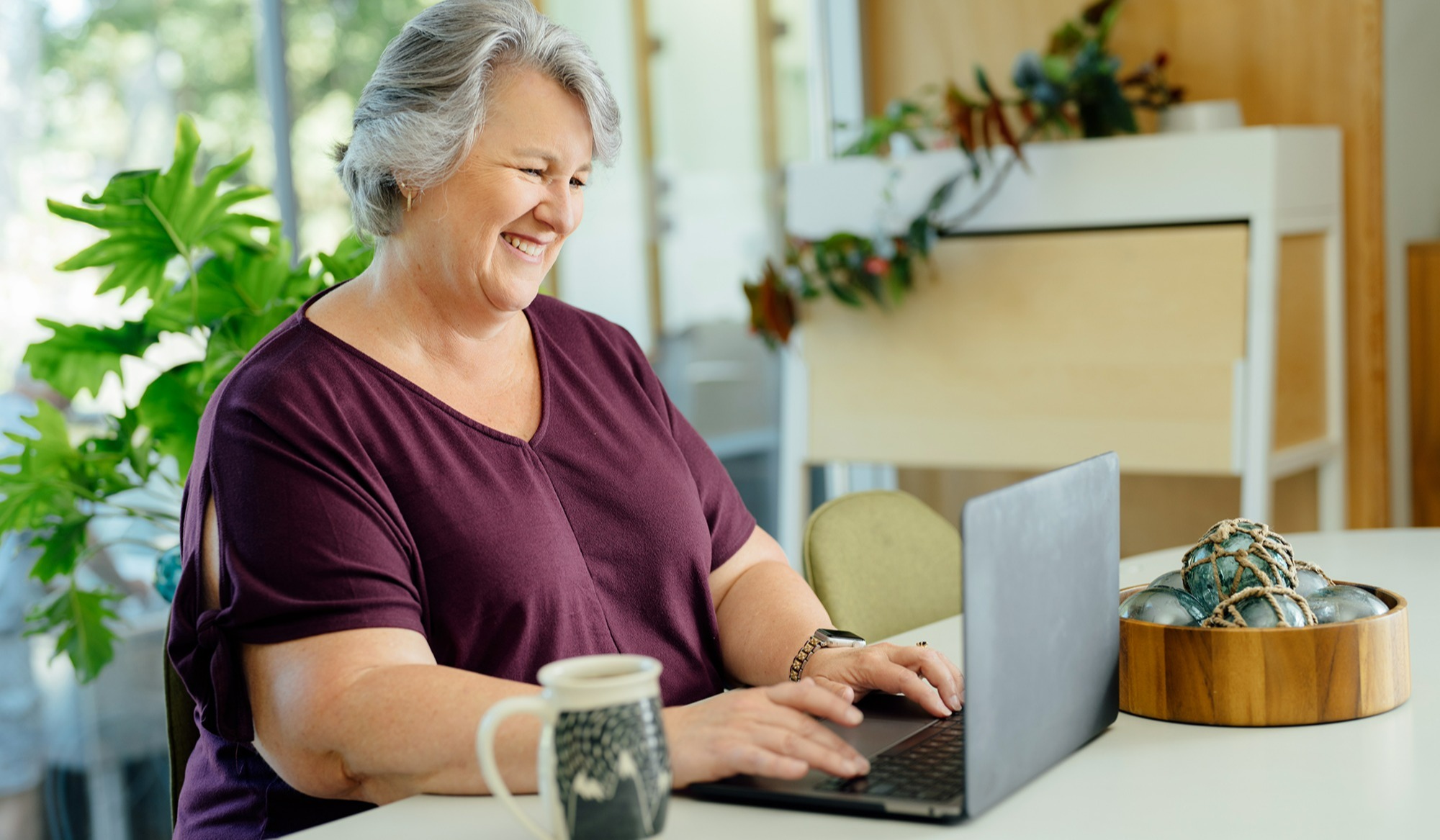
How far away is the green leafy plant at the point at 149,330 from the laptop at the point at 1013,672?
1.20 meters

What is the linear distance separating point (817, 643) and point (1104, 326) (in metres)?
1.79

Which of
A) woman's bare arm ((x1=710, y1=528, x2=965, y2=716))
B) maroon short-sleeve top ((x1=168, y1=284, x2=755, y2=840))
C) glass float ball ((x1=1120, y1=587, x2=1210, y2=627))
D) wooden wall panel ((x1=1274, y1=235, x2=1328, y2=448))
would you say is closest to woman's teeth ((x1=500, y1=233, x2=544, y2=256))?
maroon short-sleeve top ((x1=168, y1=284, x2=755, y2=840))

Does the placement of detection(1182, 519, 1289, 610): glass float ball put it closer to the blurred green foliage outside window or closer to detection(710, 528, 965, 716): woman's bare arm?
detection(710, 528, 965, 716): woman's bare arm

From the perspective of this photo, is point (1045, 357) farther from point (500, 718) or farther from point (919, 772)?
point (500, 718)

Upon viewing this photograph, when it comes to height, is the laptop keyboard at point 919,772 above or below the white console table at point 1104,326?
below

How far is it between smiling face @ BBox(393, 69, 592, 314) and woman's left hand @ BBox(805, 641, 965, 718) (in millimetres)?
490

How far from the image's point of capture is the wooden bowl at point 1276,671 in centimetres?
110

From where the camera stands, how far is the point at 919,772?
100cm

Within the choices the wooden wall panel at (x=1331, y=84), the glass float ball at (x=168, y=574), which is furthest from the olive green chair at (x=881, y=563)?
the wooden wall panel at (x=1331, y=84)

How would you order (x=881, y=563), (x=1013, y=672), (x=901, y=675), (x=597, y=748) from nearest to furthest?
1. (x=597, y=748)
2. (x=1013, y=672)
3. (x=901, y=675)
4. (x=881, y=563)

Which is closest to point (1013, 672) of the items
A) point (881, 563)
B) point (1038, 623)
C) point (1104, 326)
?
point (1038, 623)

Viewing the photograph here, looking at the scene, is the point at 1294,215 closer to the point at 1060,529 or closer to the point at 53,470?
the point at 1060,529

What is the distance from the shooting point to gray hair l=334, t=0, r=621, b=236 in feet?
4.44

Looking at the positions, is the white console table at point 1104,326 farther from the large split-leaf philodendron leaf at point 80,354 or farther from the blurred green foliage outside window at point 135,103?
the large split-leaf philodendron leaf at point 80,354
